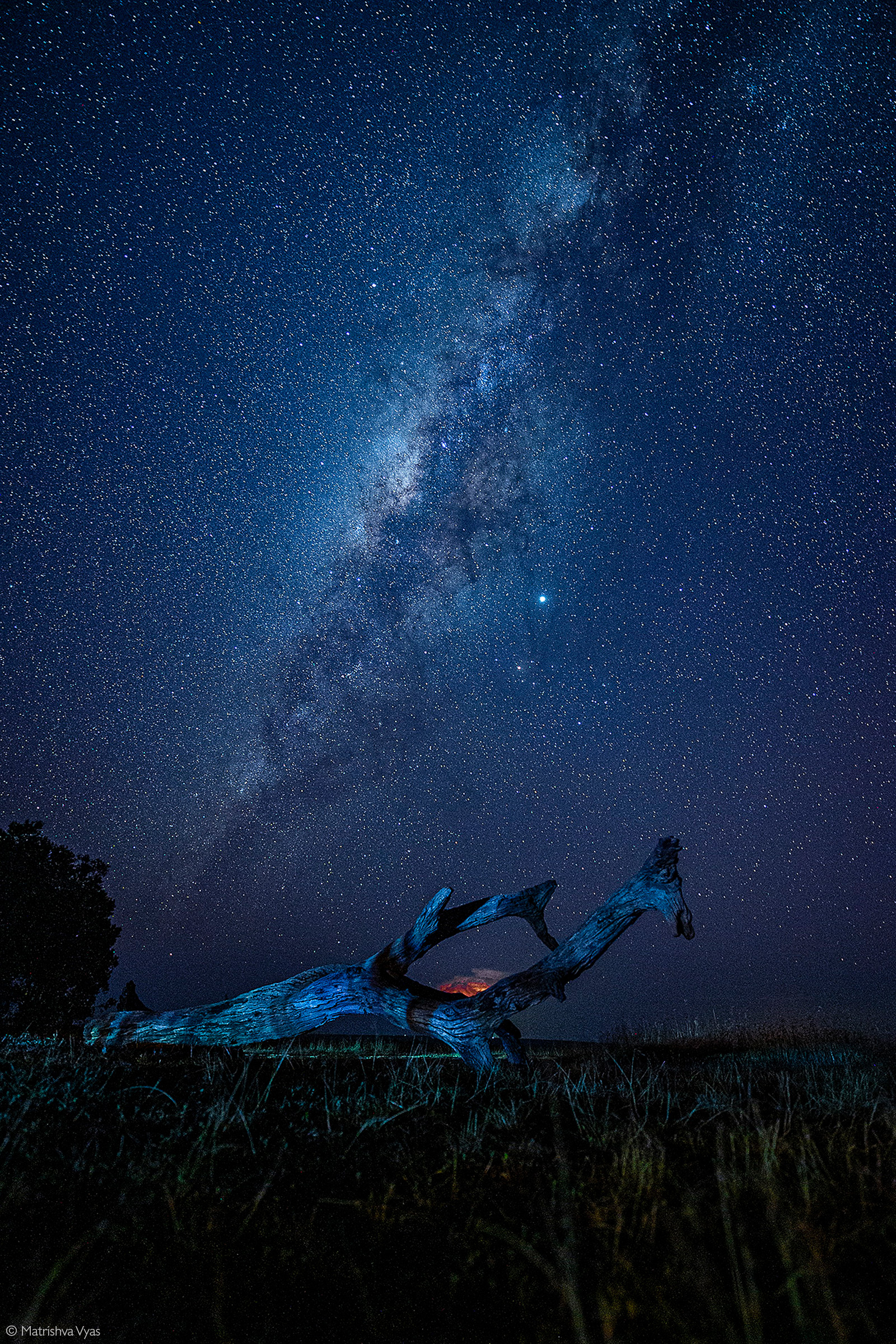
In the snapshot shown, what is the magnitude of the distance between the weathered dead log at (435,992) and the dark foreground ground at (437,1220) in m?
3.02

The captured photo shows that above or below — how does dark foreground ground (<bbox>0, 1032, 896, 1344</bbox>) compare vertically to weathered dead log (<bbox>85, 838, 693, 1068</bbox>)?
below

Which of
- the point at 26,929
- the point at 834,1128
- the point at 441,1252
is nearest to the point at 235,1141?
the point at 441,1252

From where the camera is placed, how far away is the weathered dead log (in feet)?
A: 29.6

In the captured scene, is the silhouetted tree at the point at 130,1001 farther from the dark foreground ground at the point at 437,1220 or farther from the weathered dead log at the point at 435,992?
the dark foreground ground at the point at 437,1220

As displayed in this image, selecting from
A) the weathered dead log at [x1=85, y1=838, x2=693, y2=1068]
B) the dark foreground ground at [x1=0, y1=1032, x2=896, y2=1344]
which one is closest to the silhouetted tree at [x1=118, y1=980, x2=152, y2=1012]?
the weathered dead log at [x1=85, y1=838, x2=693, y2=1068]

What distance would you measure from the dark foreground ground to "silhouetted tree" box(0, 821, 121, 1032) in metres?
8.86

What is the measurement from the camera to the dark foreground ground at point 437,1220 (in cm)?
257

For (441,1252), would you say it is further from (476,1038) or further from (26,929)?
(26,929)

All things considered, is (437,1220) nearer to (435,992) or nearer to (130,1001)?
(435,992)

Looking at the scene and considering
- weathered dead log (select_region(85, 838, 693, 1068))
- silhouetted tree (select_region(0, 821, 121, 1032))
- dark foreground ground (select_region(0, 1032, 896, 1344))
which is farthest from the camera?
silhouetted tree (select_region(0, 821, 121, 1032))

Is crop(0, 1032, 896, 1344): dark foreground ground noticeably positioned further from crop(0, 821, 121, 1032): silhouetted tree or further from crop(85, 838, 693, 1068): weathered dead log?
crop(0, 821, 121, 1032): silhouetted tree

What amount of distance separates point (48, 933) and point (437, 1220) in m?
13.9

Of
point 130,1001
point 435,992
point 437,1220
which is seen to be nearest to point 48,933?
point 130,1001

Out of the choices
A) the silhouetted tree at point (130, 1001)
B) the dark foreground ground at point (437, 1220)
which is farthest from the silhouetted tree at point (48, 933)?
the dark foreground ground at point (437, 1220)
